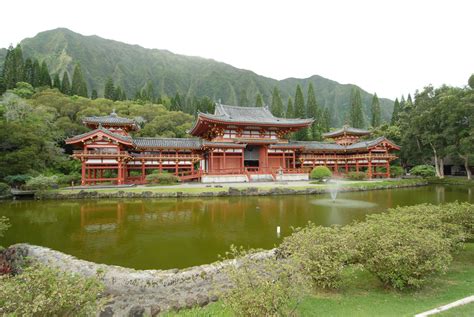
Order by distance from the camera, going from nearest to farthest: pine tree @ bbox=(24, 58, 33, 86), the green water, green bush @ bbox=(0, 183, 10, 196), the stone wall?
the stone wall, the green water, green bush @ bbox=(0, 183, 10, 196), pine tree @ bbox=(24, 58, 33, 86)

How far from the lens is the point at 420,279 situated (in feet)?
16.6

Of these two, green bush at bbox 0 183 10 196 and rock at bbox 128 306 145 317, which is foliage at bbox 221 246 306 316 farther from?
green bush at bbox 0 183 10 196

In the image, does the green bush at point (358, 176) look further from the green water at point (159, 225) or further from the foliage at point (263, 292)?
the foliage at point (263, 292)

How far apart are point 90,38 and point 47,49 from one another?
95.5 ft

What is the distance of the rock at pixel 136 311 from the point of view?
507 cm

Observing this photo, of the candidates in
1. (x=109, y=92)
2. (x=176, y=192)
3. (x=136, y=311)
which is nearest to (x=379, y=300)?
(x=136, y=311)

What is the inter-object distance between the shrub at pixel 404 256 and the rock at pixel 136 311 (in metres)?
4.36

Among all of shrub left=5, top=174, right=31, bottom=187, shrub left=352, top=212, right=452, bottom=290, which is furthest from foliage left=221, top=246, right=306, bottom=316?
shrub left=5, top=174, right=31, bottom=187

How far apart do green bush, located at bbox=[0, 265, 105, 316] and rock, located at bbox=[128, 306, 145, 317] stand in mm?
1634

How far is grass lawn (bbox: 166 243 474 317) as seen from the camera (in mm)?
4473

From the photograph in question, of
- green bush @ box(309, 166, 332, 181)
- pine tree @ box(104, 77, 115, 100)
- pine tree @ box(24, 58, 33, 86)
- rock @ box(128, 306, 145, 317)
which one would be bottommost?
rock @ box(128, 306, 145, 317)

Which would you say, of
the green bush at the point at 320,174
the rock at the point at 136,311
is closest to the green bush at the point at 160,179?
the green bush at the point at 320,174

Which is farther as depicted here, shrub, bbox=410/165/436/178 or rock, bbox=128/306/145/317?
shrub, bbox=410/165/436/178

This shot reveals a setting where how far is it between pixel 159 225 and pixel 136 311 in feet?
24.0
